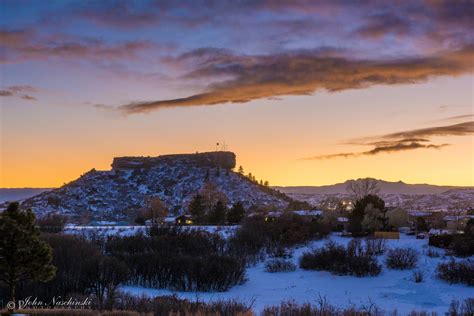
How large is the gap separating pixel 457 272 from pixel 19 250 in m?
33.8

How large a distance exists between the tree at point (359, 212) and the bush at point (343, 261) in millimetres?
8706

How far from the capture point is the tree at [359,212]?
62750mm

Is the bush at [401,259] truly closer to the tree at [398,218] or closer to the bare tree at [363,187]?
the tree at [398,218]

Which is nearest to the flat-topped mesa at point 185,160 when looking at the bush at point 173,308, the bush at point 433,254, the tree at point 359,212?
the tree at point 359,212

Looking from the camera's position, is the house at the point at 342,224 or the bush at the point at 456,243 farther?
the house at the point at 342,224

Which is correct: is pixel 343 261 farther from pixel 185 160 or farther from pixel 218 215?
pixel 185 160

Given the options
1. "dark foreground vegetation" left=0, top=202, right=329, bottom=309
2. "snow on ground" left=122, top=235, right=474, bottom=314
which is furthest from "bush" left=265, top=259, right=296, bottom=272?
"snow on ground" left=122, top=235, right=474, bottom=314

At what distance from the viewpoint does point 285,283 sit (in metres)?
45.7

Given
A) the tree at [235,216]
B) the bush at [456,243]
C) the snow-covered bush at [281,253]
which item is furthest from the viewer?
the tree at [235,216]

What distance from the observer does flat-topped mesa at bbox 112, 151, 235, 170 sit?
162 meters

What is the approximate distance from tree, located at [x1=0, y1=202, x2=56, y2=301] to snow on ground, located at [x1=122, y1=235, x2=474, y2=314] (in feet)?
51.3

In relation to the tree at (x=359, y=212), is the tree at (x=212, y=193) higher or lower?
higher

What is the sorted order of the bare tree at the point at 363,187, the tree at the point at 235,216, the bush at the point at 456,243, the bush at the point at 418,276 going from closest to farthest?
1. the bush at the point at 418,276
2. the bush at the point at 456,243
3. the tree at the point at 235,216
4. the bare tree at the point at 363,187

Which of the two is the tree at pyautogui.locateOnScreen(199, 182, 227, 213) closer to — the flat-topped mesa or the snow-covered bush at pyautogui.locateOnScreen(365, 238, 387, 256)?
the flat-topped mesa
